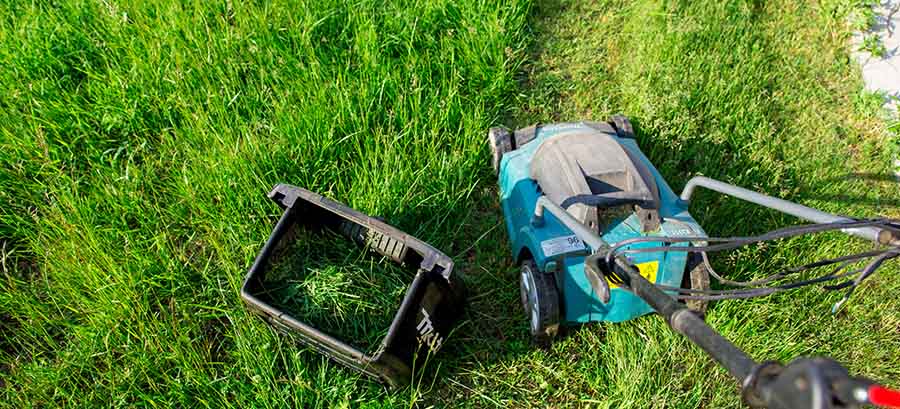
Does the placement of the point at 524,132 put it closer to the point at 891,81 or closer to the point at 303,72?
the point at 303,72

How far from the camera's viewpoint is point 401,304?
2168 millimetres

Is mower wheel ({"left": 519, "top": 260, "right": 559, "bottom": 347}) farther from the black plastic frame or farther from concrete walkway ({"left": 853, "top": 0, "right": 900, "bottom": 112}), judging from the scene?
concrete walkway ({"left": 853, "top": 0, "right": 900, "bottom": 112})

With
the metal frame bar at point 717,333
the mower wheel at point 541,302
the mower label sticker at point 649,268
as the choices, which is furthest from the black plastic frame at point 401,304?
the mower label sticker at point 649,268

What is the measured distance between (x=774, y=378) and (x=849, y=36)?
130 inches

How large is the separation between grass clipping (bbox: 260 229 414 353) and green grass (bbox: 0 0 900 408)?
0.13m

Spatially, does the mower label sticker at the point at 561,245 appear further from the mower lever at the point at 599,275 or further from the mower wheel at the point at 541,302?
the mower lever at the point at 599,275

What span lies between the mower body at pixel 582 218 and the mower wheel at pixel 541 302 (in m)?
0.03

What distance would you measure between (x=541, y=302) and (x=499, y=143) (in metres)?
0.86

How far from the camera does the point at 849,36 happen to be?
11.9 feet

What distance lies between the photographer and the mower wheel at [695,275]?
7.66ft

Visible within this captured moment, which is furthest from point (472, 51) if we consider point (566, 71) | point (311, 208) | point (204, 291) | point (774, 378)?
point (774, 378)

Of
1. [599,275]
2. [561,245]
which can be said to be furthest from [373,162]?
[599,275]

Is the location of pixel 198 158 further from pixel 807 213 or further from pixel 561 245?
pixel 807 213

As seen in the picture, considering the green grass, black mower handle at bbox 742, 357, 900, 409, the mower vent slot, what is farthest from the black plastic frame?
black mower handle at bbox 742, 357, 900, 409
